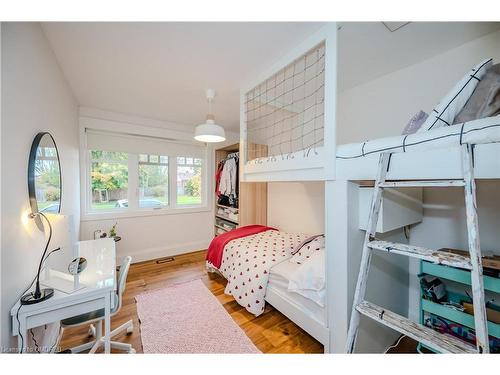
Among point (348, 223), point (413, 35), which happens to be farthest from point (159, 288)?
point (413, 35)

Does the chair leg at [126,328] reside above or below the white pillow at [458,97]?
below

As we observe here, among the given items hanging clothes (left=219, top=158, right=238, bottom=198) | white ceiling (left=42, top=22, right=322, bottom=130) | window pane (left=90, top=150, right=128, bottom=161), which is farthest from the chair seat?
window pane (left=90, top=150, right=128, bottom=161)

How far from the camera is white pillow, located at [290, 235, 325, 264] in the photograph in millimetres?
1954

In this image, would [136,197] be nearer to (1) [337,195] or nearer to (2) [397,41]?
(1) [337,195]

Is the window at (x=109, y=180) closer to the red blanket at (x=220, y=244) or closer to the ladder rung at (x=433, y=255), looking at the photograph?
the red blanket at (x=220, y=244)

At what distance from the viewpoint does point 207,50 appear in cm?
154

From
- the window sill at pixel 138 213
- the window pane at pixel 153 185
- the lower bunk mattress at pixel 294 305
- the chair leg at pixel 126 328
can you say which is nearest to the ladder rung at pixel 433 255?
the lower bunk mattress at pixel 294 305

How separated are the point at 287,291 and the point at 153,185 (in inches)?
111

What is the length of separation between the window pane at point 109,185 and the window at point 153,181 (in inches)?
9.3

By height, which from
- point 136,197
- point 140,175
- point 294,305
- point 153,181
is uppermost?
point 140,175

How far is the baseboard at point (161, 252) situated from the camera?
3140 mm

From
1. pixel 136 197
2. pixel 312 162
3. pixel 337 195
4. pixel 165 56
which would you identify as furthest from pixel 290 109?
pixel 136 197

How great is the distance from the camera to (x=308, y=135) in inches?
106
